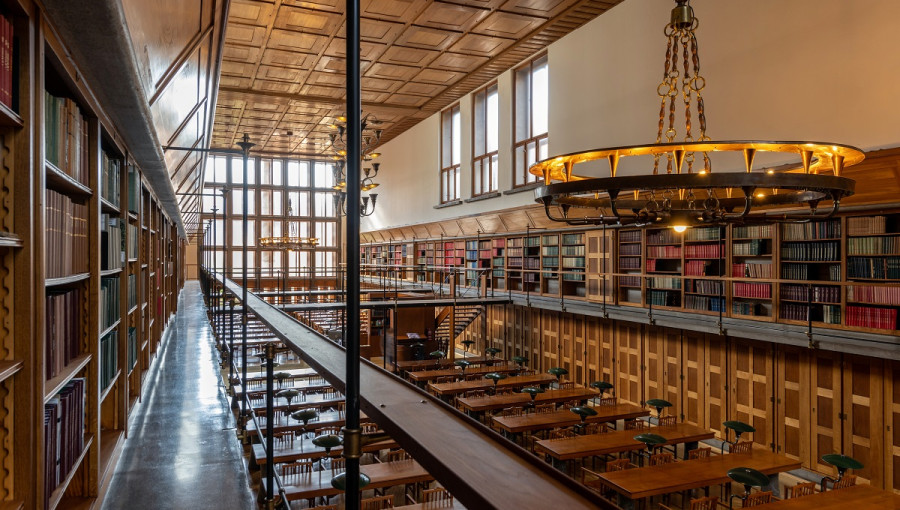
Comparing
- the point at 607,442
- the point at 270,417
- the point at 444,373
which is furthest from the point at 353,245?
the point at 444,373

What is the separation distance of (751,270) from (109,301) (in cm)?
740

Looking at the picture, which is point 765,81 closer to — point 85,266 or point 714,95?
point 714,95

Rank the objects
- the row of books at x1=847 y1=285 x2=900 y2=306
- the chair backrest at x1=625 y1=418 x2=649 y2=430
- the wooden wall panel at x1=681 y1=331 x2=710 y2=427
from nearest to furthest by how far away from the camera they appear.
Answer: the row of books at x1=847 y1=285 x2=900 y2=306, the chair backrest at x1=625 y1=418 x2=649 y2=430, the wooden wall panel at x1=681 y1=331 x2=710 y2=427

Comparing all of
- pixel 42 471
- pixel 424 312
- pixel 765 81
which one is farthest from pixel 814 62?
pixel 424 312

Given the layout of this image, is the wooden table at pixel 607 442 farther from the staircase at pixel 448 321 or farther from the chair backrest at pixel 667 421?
the staircase at pixel 448 321

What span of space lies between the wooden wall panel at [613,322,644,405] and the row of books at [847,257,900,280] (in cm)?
344

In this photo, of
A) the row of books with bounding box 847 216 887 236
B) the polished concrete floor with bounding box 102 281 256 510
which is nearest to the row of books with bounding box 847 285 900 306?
the row of books with bounding box 847 216 887 236

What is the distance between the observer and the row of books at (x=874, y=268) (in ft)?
19.4

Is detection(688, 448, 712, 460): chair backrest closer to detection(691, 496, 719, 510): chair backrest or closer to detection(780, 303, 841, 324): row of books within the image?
detection(691, 496, 719, 510): chair backrest

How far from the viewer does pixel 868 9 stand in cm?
600

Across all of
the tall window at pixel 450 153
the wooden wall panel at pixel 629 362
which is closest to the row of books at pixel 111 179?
the wooden wall panel at pixel 629 362

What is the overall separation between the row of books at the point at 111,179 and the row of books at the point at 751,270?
7.21m

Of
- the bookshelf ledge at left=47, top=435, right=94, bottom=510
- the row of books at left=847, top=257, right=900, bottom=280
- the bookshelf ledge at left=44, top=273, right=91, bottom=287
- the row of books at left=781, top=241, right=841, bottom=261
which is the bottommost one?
the bookshelf ledge at left=47, top=435, right=94, bottom=510

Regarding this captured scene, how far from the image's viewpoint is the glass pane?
11.6 m
